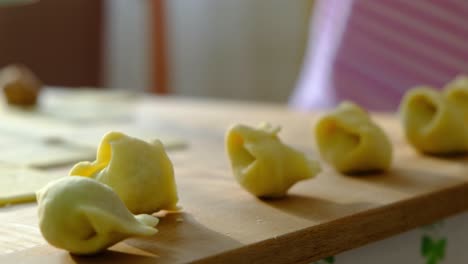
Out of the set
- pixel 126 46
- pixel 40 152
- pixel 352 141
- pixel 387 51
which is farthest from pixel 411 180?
pixel 126 46

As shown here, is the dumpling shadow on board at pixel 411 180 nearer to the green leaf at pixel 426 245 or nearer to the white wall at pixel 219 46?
the green leaf at pixel 426 245

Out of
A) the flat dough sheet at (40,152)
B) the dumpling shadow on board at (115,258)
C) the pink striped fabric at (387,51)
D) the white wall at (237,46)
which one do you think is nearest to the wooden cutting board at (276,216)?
the dumpling shadow on board at (115,258)

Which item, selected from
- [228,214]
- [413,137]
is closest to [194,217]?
[228,214]

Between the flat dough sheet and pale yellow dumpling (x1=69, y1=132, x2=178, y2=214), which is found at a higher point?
pale yellow dumpling (x1=69, y1=132, x2=178, y2=214)

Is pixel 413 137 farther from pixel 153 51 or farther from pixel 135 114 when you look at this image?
pixel 153 51

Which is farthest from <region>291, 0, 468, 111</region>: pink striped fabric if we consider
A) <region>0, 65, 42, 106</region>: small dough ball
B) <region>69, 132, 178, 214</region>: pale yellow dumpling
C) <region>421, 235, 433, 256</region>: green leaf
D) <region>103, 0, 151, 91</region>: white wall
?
<region>103, 0, 151, 91</region>: white wall

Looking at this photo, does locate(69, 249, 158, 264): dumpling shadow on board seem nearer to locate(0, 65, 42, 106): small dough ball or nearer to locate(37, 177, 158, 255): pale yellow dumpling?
locate(37, 177, 158, 255): pale yellow dumpling

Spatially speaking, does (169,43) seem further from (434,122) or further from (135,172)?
(135,172)
